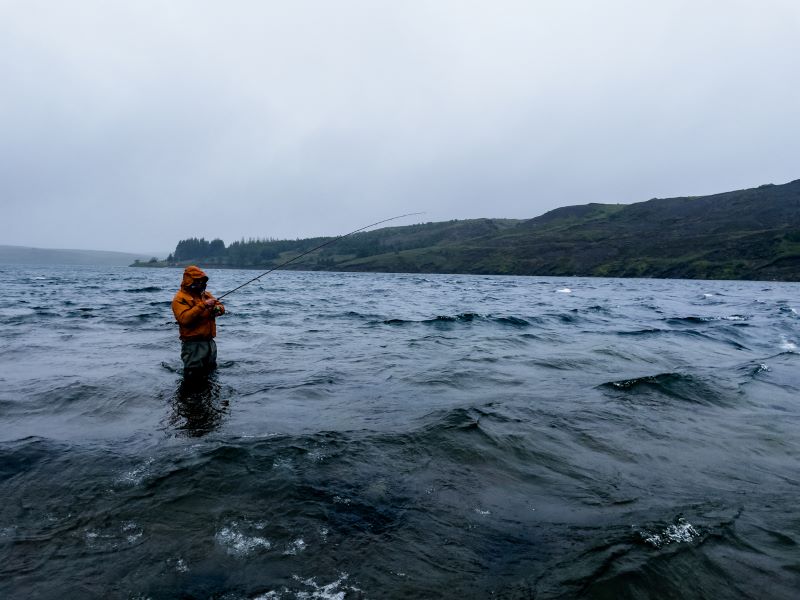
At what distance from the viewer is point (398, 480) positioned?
212 inches

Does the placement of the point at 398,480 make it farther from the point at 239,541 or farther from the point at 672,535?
the point at 672,535

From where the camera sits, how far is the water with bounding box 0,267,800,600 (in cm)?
371

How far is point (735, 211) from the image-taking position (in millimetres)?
167875

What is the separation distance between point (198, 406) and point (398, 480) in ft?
14.2

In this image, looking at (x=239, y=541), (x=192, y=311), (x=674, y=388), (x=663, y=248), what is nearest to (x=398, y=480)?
(x=239, y=541)

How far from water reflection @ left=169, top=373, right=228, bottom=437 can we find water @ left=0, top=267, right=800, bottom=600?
0.06m

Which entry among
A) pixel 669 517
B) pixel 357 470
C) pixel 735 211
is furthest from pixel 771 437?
pixel 735 211

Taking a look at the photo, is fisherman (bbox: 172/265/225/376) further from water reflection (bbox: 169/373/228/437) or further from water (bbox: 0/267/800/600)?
water (bbox: 0/267/800/600)

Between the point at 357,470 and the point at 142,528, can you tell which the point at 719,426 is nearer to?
the point at 357,470

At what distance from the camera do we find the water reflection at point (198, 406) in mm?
7035

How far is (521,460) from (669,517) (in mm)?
1806

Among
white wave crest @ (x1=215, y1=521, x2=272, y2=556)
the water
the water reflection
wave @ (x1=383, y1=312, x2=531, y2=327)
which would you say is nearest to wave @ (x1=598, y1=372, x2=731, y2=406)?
the water

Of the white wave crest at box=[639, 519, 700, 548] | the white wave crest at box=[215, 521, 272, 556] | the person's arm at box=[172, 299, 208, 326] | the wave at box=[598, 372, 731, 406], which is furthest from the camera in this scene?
the person's arm at box=[172, 299, 208, 326]

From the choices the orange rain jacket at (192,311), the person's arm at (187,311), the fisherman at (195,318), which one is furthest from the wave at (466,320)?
the person's arm at (187,311)
